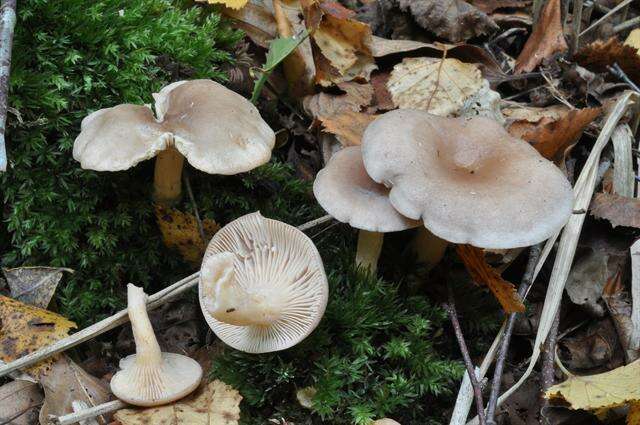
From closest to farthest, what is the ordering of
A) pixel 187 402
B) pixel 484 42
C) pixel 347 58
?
pixel 187 402 < pixel 347 58 < pixel 484 42

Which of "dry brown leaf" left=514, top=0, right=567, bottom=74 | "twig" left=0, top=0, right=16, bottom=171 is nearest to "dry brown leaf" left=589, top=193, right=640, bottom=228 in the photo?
"dry brown leaf" left=514, top=0, right=567, bottom=74

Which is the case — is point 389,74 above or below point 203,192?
above

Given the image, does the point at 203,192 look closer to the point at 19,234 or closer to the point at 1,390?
the point at 19,234

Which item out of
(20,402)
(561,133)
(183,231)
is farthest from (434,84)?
(20,402)

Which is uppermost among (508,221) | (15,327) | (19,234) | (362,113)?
(508,221)

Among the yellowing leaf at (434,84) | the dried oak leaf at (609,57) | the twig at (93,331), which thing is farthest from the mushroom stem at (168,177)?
the dried oak leaf at (609,57)

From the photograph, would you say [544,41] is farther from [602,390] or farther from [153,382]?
[153,382]

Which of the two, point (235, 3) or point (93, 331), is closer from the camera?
point (93, 331)

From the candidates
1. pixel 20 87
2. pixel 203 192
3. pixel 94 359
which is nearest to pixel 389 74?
pixel 203 192
